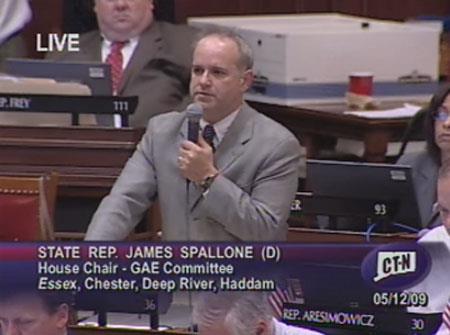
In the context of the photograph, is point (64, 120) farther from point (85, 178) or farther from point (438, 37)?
point (438, 37)

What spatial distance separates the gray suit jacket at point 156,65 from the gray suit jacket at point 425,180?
1.38 meters

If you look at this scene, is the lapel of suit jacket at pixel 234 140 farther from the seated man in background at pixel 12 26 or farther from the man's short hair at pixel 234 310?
the seated man in background at pixel 12 26

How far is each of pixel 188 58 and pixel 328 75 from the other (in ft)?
3.00

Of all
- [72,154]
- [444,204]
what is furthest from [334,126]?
[444,204]

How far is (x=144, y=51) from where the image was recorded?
7.29 m

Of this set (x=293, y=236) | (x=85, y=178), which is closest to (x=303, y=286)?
(x=293, y=236)

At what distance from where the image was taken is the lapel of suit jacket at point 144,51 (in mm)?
7250

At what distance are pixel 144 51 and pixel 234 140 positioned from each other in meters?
1.85

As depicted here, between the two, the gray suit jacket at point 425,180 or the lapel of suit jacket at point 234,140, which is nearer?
the lapel of suit jacket at point 234,140

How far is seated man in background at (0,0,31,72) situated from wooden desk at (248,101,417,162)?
4.01ft

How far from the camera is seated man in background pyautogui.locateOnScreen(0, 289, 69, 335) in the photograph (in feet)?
13.1

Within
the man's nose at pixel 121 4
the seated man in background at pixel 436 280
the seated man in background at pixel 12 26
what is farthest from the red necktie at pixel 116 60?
the seated man in background at pixel 436 280

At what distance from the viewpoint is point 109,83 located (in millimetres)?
6328

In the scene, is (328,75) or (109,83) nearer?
(109,83)
